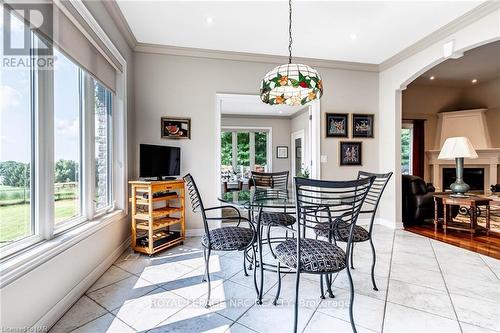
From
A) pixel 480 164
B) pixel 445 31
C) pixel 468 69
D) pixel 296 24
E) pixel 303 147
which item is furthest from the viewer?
pixel 303 147

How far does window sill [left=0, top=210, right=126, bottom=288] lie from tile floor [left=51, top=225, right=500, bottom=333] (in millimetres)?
484

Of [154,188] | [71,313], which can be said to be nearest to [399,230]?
[154,188]

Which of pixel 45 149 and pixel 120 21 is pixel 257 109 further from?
pixel 45 149

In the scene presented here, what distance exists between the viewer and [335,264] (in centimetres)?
152

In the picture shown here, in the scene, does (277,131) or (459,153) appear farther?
(277,131)

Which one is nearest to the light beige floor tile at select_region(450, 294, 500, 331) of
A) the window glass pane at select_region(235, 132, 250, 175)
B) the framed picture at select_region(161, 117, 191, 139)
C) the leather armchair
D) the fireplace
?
the leather armchair

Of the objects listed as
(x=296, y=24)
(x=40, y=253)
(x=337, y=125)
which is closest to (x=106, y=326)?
(x=40, y=253)

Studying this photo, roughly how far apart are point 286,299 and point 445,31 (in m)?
3.70

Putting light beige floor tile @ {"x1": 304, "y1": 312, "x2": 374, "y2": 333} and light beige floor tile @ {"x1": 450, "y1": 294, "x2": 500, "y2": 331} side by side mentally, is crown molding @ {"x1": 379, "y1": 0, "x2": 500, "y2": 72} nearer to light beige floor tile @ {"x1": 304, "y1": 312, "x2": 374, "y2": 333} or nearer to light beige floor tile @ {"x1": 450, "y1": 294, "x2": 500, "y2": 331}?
light beige floor tile @ {"x1": 450, "y1": 294, "x2": 500, "y2": 331}

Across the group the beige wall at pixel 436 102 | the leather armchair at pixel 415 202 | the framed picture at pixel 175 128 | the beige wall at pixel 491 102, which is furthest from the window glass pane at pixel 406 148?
the framed picture at pixel 175 128

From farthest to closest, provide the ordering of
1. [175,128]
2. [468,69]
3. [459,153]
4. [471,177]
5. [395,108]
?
[471,177] → [468,69] → [395,108] → [459,153] → [175,128]

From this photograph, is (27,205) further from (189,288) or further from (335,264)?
(335,264)

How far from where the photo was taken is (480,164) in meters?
5.77

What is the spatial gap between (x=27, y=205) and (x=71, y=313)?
83 centimetres
